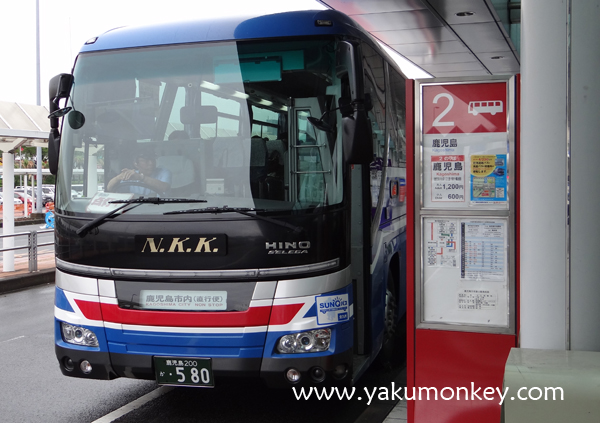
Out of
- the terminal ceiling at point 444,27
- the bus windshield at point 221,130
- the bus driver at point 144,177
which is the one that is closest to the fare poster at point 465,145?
the bus windshield at point 221,130

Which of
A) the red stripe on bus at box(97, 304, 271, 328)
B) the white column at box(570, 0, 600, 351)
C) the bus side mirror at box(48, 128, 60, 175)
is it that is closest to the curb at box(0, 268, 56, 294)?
the bus side mirror at box(48, 128, 60, 175)

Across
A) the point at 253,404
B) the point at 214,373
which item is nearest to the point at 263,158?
the point at 214,373

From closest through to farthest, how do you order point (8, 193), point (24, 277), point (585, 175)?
point (585, 175)
point (24, 277)
point (8, 193)

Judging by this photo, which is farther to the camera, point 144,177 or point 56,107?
point 56,107

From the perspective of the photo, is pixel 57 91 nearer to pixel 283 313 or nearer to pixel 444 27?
pixel 283 313

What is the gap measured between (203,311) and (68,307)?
1138 millimetres

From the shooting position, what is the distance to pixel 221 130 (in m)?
4.73

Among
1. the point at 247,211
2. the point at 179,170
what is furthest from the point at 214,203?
the point at 179,170

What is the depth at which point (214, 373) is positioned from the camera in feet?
15.1

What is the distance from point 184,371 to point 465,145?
8.17 ft

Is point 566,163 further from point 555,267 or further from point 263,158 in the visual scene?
point 263,158

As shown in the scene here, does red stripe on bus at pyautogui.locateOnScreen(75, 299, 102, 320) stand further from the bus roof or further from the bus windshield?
the bus roof

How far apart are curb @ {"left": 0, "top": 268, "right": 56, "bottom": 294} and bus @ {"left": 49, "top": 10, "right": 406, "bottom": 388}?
7929 mm

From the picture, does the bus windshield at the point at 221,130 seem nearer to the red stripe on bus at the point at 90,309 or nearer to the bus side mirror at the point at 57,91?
the bus side mirror at the point at 57,91
